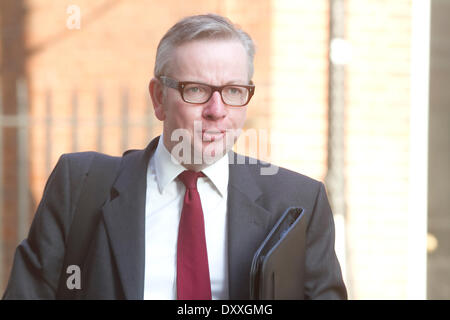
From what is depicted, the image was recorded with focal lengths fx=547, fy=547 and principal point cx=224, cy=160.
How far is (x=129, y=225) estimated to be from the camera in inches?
63.9

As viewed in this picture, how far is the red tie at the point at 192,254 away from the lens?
1.60 metres

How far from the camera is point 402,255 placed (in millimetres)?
4016

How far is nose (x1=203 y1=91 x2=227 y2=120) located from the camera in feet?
5.14

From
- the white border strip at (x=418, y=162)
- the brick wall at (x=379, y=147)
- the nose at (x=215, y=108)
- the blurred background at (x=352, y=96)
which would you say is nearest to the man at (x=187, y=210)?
the nose at (x=215, y=108)

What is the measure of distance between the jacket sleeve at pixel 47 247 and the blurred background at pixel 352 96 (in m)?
2.29

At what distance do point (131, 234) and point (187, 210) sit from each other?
183 millimetres

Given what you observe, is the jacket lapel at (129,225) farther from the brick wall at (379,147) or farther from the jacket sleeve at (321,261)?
the brick wall at (379,147)

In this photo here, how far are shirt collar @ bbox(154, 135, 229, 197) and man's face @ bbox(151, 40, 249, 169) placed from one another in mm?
101

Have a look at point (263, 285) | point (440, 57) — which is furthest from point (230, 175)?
point (440, 57)

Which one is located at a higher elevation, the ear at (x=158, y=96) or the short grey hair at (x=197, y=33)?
the short grey hair at (x=197, y=33)

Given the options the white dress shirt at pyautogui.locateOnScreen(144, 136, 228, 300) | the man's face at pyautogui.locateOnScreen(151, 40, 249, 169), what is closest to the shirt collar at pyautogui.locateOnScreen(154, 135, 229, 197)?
the white dress shirt at pyautogui.locateOnScreen(144, 136, 228, 300)

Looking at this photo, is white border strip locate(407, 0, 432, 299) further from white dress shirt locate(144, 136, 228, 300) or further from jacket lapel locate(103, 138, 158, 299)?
jacket lapel locate(103, 138, 158, 299)

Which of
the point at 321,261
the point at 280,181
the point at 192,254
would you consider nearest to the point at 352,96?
the point at 280,181
